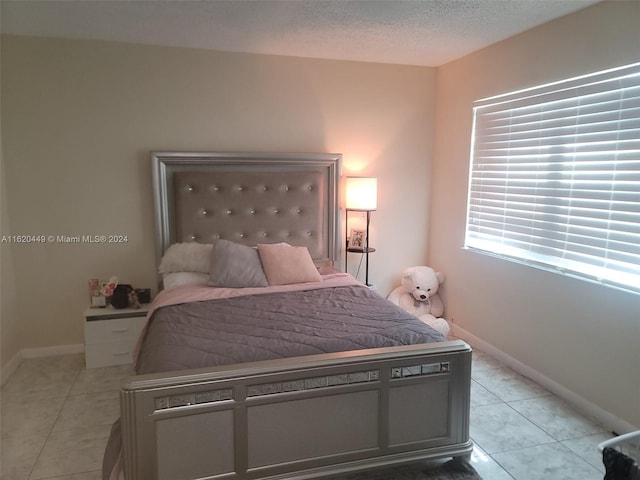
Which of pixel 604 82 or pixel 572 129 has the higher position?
pixel 604 82

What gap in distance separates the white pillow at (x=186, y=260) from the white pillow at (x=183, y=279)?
3 cm

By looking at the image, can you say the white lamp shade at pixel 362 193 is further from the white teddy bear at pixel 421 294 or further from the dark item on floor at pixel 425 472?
the dark item on floor at pixel 425 472

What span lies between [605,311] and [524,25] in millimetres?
1879

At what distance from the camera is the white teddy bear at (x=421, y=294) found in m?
3.97

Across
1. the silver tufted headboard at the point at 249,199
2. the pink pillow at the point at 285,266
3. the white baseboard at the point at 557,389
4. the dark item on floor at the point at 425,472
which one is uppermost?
the silver tufted headboard at the point at 249,199

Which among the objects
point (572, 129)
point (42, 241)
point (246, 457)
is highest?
point (572, 129)

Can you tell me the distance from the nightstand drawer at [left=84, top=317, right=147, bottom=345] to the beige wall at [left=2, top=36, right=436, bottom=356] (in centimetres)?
35

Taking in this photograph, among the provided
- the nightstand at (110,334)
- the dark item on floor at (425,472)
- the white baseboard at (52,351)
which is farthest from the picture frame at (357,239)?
the white baseboard at (52,351)

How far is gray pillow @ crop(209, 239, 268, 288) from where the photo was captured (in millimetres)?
3072

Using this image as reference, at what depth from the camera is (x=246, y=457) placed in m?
1.88

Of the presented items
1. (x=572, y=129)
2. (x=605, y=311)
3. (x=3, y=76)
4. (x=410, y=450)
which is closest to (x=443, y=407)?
(x=410, y=450)

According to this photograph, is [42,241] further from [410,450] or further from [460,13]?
[460,13]

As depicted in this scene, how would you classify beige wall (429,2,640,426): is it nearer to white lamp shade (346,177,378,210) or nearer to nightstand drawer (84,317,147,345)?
white lamp shade (346,177,378,210)

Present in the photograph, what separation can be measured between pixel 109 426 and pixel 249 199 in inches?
74.0
